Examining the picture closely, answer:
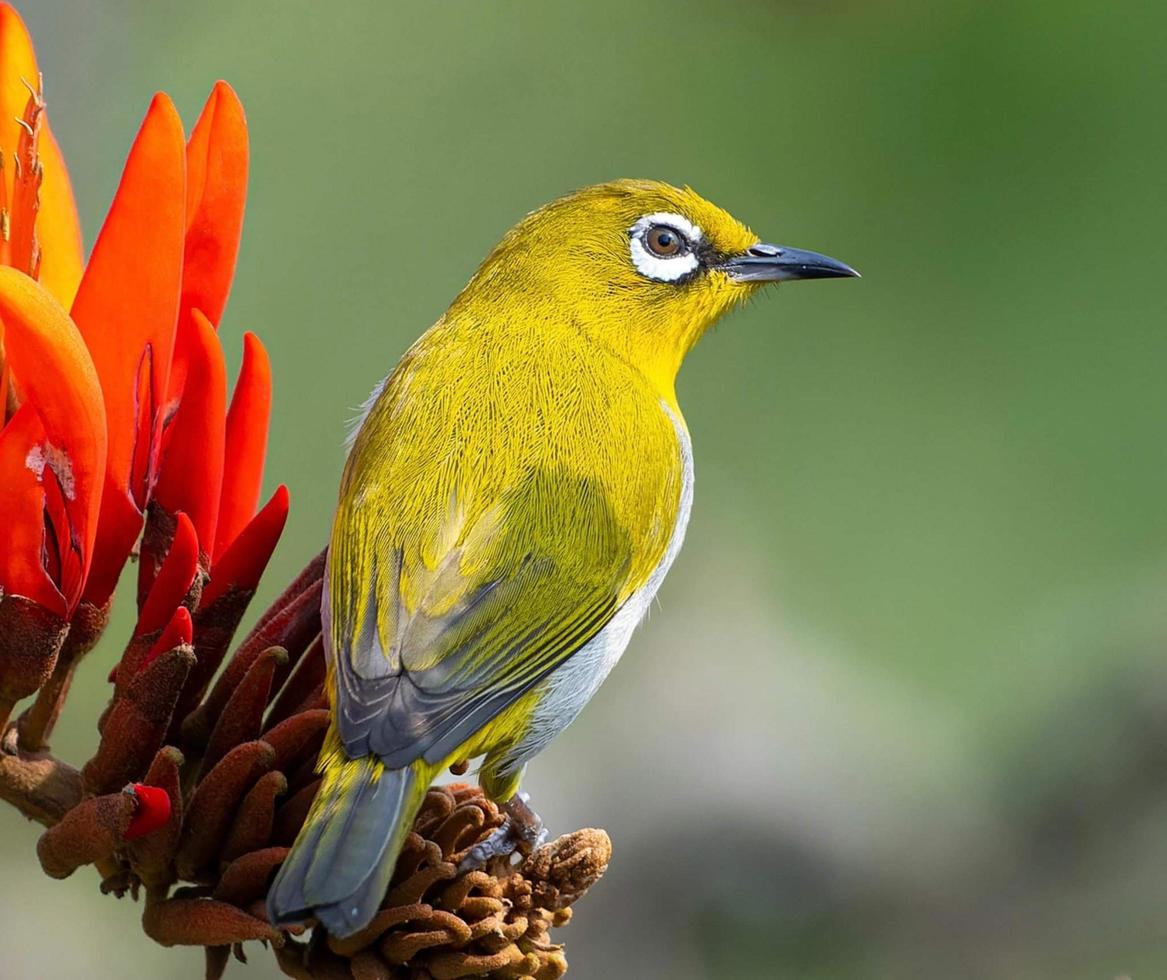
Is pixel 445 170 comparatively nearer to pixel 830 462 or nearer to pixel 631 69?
pixel 631 69

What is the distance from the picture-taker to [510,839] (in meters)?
2.05

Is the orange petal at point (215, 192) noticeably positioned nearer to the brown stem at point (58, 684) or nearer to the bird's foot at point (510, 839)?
the brown stem at point (58, 684)

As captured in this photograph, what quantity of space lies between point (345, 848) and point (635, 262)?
1682 mm

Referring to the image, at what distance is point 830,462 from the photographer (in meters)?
4.24

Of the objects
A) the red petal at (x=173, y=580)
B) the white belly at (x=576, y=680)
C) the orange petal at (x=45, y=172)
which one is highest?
the orange petal at (x=45, y=172)

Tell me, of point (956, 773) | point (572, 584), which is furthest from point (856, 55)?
point (572, 584)

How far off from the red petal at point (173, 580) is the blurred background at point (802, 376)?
1.67m

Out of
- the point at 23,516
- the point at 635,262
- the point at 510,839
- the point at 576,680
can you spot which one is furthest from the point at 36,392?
the point at 635,262

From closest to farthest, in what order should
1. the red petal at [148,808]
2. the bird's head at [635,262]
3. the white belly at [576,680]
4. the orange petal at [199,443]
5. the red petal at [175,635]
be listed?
the red petal at [148,808] → the red petal at [175,635] → the orange petal at [199,443] → the white belly at [576,680] → the bird's head at [635,262]

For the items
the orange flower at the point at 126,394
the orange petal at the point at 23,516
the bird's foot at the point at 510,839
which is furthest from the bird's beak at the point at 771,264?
the orange petal at the point at 23,516

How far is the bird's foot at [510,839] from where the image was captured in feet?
6.56

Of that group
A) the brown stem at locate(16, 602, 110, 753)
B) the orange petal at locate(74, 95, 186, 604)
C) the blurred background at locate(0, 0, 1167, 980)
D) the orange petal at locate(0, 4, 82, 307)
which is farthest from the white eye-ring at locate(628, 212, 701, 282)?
the brown stem at locate(16, 602, 110, 753)

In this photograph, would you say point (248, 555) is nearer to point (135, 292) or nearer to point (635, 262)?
point (135, 292)

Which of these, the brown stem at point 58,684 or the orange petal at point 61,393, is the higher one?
the orange petal at point 61,393
